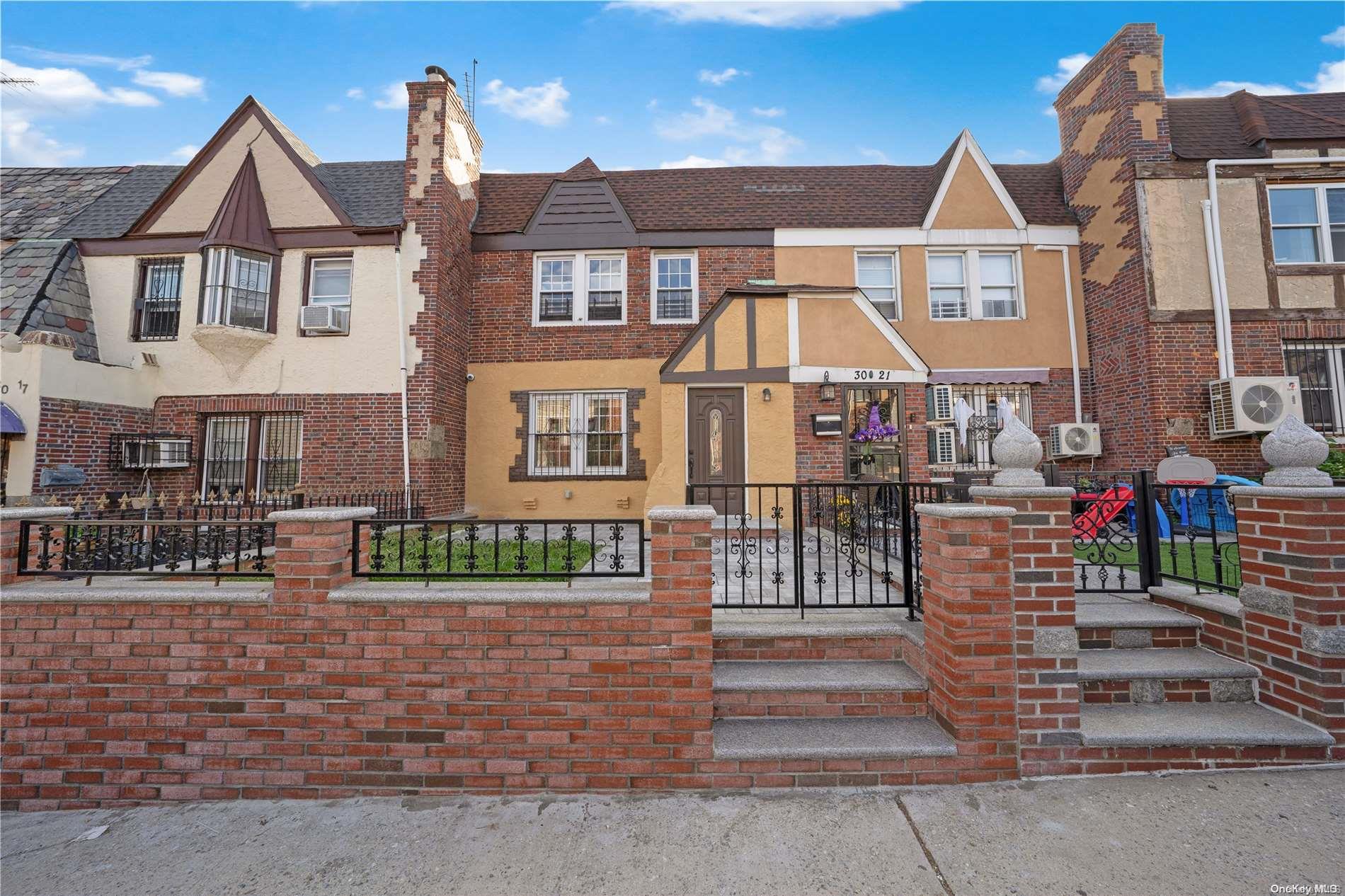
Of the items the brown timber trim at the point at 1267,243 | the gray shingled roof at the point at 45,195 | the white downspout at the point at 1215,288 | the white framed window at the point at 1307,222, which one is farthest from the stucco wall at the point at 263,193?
the white framed window at the point at 1307,222

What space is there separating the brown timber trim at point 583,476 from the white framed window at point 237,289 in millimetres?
4856

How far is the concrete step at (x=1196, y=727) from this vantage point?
3141mm

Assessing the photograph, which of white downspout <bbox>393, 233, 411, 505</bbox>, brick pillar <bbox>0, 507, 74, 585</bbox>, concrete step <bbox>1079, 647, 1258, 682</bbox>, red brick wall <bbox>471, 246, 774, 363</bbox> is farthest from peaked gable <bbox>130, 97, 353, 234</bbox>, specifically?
concrete step <bbox>1079, 647, 1258, 682</bbox>

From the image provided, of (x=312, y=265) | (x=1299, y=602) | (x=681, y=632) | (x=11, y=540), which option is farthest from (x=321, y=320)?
(x=1299, y=602)

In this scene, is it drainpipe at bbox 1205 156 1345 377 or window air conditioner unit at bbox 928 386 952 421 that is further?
window air conditioner unit at bbox 928 386 952 421

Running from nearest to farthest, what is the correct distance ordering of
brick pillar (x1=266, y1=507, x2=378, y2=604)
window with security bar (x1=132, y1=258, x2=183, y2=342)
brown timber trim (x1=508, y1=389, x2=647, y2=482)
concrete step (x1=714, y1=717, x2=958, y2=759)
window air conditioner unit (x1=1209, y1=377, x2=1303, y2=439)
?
concrete step (x1=714, y1=717, x2=958, y2=759), brick pillar (x1=266, y1=507, x2=378, y2=604), window air conditioner unit (x1=1209, y1=377, x2=1303, y2=439), window with security bar (x1=132, y1=258, x2=183, y2=342), brown timber trim (x1=508, y1=389, x2=647, y2=482)

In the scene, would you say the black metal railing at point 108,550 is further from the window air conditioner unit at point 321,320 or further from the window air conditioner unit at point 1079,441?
the window air conditioner unit at point 1079,441

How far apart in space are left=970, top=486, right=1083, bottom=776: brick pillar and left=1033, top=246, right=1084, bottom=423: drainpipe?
10.1 metres

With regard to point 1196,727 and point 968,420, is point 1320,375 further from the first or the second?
point 1196,727

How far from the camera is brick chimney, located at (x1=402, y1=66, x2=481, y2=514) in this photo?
9859 millimetres

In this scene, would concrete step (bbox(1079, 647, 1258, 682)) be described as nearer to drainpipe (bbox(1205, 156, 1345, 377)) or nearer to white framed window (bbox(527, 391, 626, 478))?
white framed window (bbox(527, 391, 626, 478))

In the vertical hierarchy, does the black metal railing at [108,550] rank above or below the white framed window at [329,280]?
below

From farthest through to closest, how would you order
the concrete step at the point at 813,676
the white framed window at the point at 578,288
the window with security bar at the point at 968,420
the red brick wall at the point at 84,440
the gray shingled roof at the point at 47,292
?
the white framed window at the point at 578,288 → the window with security bar at the point at 968,420 → the gray shingled roof at the point at 47,292 → the red brick wall at the point at 84,440 → the concrete step at the point at 813,676

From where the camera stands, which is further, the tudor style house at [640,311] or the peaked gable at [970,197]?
the peaked gable at [970,197]
